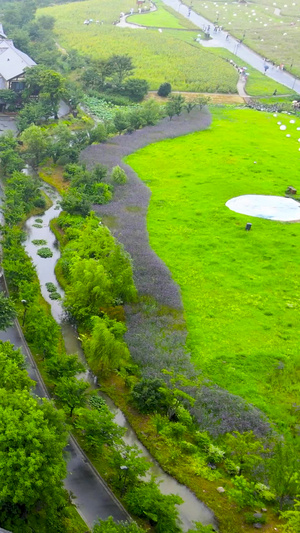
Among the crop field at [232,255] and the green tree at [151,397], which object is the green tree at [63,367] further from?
the crop field at [232,255]

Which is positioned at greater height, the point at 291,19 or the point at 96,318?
the point at 291,19

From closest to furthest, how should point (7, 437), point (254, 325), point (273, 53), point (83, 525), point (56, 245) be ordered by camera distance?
point (7, 437) → point (83, 525) → point (254, 325) → point (56, 245) → point (273, 53)

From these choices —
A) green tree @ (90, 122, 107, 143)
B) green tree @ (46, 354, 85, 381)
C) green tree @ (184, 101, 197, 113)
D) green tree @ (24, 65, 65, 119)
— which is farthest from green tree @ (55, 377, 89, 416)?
green tree @ (184, 101, 197, 113)

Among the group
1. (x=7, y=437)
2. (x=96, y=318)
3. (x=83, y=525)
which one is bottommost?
(x=83, y=525)

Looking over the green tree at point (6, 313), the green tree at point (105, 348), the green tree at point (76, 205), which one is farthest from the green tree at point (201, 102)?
the green tree at point (6, 313)

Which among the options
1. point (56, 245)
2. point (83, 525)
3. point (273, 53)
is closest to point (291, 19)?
point (273, 53)

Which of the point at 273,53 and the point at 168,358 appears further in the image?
the point at 273,53

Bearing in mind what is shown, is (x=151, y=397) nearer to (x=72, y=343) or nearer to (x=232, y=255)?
(x=72, y=343)

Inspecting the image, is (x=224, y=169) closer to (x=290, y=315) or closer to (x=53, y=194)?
(x=53, y=194)
